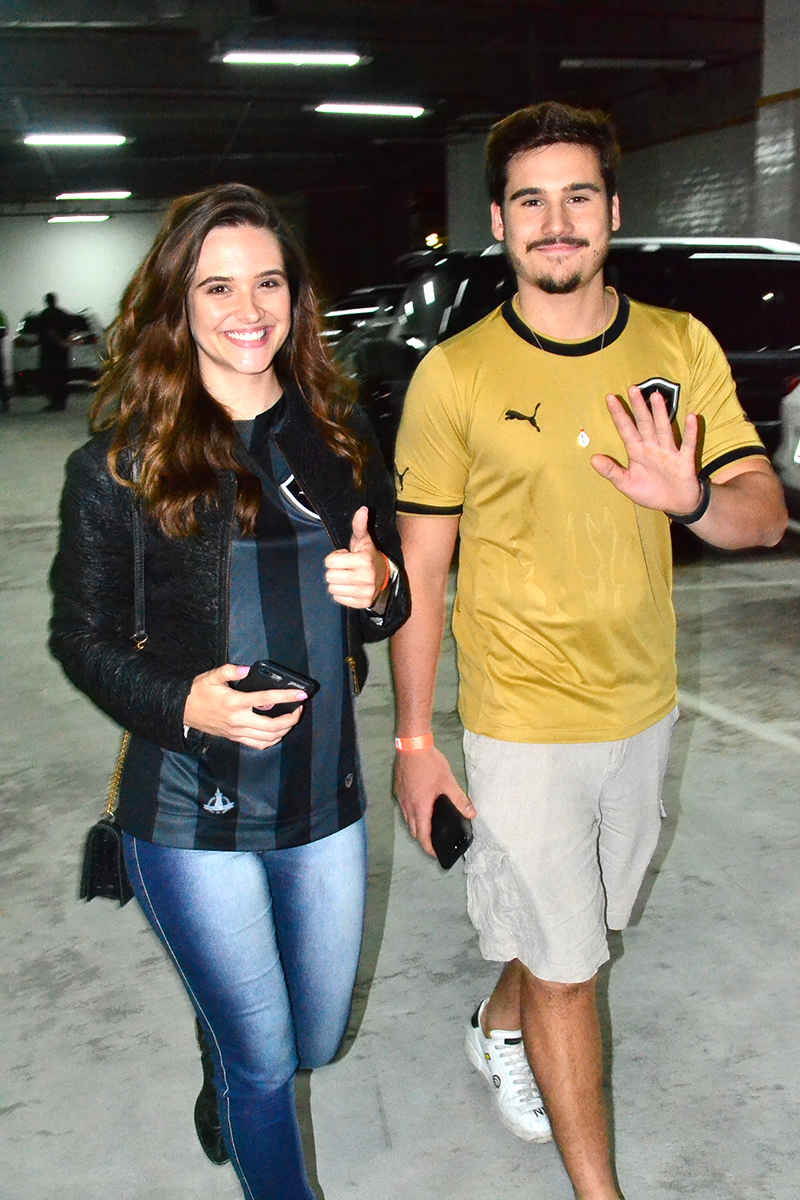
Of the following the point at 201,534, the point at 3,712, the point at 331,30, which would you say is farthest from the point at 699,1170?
the point at 331,30

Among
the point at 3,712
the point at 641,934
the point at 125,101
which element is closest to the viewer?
the point at 641,934

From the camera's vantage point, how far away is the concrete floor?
88.4 inches

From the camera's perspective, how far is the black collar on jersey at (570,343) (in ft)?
6.63

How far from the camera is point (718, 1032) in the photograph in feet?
8.61

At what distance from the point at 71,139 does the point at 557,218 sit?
57.7ft

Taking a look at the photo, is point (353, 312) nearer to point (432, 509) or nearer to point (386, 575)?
point (432, 509)

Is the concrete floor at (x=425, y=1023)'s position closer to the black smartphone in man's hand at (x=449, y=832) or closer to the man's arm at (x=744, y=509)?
the black smartphone in man's hand at (x=449, y=832)

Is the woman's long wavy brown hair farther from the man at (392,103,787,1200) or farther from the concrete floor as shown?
the concrete floor

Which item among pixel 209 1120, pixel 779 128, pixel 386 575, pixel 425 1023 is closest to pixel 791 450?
pixel 425 1023

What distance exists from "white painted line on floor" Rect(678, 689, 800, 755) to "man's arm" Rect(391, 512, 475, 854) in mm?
2452

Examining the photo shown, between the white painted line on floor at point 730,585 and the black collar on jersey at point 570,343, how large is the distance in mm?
4651

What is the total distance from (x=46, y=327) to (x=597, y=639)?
18.6m

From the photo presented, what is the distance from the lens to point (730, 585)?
668cm

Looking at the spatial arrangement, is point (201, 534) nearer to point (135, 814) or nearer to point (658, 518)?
point (135, 814)
